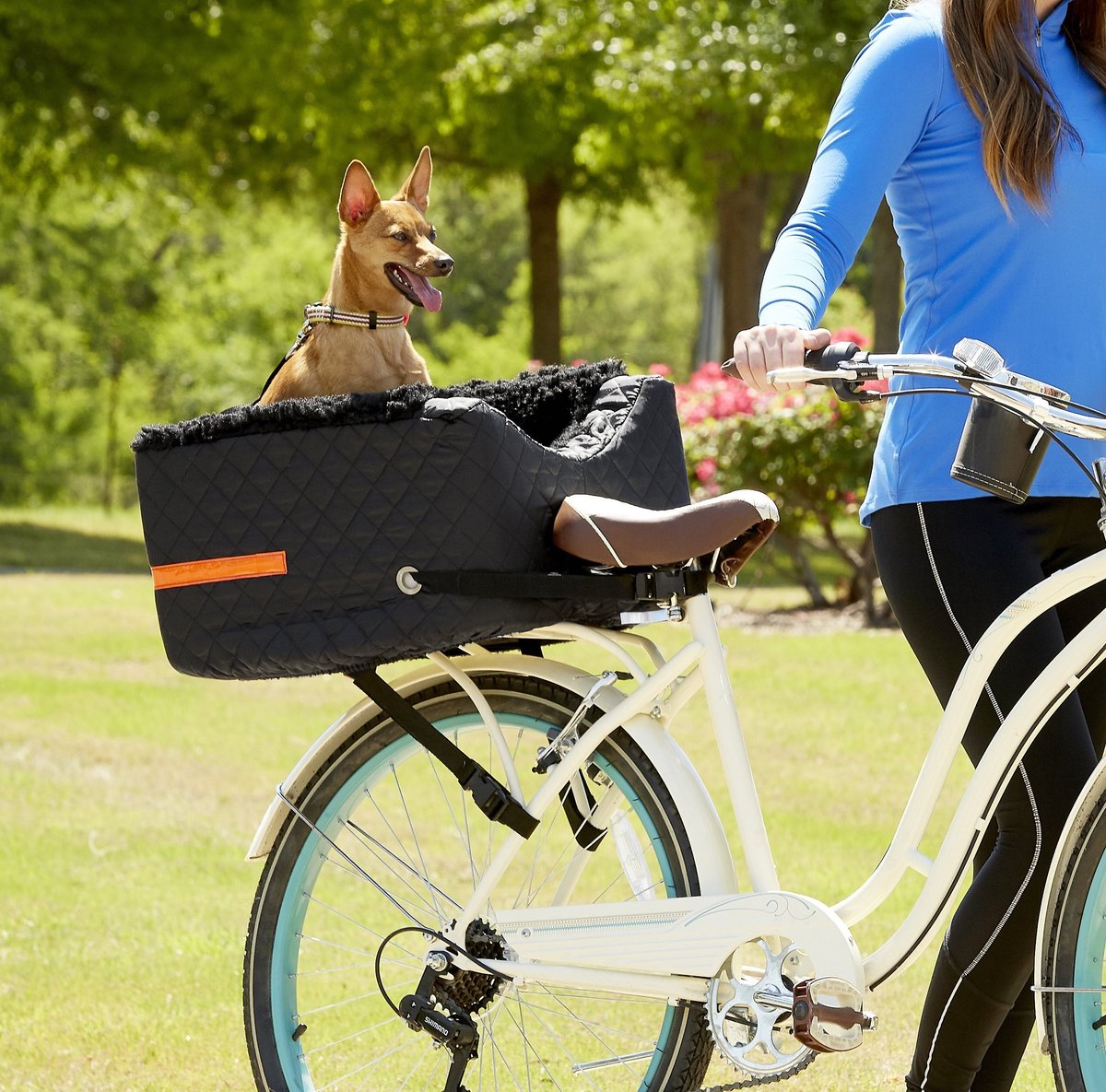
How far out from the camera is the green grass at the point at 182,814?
388cm

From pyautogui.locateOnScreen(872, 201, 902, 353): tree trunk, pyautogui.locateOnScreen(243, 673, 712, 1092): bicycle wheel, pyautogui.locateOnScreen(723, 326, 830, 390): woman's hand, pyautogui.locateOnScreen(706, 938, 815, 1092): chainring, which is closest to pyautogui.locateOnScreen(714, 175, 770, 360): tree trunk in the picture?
pyautogui.locateOnScreen(872, 201, 902, 353): tree trunk

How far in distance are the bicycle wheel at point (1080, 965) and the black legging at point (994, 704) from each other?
13 cm

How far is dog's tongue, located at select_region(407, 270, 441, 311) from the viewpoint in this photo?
3.59 m

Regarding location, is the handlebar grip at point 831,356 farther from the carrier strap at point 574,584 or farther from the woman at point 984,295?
the carrier strap at point 574,584

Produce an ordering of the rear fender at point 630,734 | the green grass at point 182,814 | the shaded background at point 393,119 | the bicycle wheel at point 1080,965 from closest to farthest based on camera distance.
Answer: the bicycle wheel at point 1080,965
the rear fender at point 630,734
the green grass at point 182,814
the shaded background at point 393,119

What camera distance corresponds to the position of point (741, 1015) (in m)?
2.61

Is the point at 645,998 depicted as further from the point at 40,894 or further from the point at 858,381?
the point at 40,894

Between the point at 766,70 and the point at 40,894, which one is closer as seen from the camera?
the point at 40,894

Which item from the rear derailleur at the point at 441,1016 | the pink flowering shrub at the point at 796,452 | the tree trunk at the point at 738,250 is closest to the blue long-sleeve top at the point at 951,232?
the rear derailleur at the point at 441,1016

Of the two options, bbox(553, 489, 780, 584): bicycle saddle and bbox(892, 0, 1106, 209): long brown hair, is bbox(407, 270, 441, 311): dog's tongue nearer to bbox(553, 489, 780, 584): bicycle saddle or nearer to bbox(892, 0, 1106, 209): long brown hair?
bbox(553, 489, 780, 584): bicycle saddle

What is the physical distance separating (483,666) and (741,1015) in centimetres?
74

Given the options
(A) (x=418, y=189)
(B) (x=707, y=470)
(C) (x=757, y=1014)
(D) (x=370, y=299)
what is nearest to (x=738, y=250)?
(B) (x=707, y=470)

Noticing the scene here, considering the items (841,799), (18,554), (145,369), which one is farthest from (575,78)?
(145,369)

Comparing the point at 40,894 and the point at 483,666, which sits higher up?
the point at 483,666
